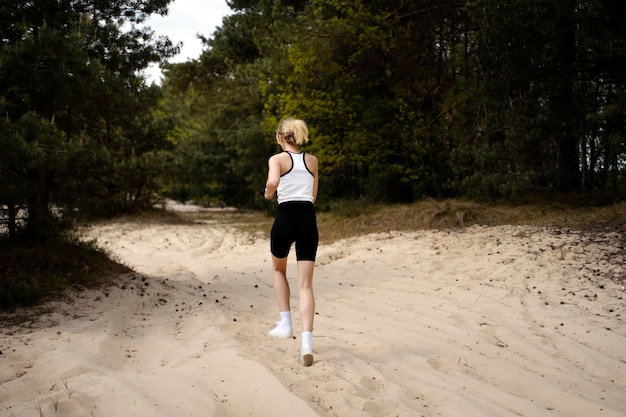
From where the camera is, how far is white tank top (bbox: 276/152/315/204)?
15.0 ft

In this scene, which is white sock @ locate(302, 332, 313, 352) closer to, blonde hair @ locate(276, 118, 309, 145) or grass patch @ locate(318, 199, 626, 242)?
blonde hair @ locate(276, 118, 309, 145)

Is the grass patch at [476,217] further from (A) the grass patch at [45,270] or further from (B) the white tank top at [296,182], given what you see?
(B) the white tank top at [296,182]

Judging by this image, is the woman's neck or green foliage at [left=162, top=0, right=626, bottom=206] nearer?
the woman's neck

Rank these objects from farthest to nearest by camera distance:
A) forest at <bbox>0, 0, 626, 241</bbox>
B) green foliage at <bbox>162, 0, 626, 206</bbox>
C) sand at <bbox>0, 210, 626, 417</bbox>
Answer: green foliage at <bbox>162, 0, 626, 206</bbox> < forest at <bbox>0, 0, 626, 241</bbox> < sand at <bbox>0, 210, 626, 417</bbox>

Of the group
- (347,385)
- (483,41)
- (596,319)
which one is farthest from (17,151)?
(483,41)

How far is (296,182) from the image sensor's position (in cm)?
459

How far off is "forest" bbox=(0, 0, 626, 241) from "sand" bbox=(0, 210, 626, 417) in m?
2.22

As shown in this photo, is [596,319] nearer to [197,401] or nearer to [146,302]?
[197,401]

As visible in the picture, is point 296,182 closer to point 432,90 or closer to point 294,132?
point 294,132

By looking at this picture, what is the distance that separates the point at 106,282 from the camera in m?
7.50

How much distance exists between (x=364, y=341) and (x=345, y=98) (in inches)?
508

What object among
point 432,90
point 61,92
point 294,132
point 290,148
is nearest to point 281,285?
point 290,148

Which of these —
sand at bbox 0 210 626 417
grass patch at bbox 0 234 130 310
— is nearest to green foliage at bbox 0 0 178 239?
grass patch at bbox 0 234 130 310

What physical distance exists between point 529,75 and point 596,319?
23.7 feet
